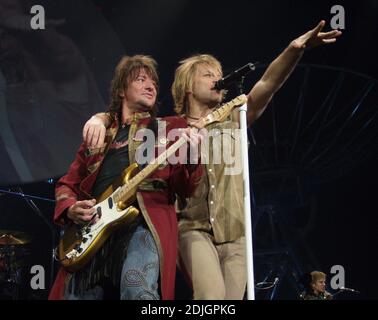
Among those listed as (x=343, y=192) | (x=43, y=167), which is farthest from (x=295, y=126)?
(x=43, y=167)

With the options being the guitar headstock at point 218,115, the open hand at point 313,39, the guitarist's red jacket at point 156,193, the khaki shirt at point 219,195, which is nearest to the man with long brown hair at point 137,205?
the guitarist's red jacket at point 156,193

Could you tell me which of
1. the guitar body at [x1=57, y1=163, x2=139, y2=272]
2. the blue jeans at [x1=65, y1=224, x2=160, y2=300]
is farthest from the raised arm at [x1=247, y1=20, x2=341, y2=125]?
the blue jeans at [x1=65, y1=224, x2=160, y2=300]

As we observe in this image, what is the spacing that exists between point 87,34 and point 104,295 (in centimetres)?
331

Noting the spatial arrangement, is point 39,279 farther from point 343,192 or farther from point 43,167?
point 343,192

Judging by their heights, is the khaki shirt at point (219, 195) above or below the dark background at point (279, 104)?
below

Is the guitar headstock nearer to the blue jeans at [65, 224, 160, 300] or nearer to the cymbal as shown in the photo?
the blue jeans at [65, 224, 160, 300]

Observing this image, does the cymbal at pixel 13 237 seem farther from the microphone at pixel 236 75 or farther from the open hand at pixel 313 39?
the open hand at pixel 313 39

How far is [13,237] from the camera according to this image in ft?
19.1

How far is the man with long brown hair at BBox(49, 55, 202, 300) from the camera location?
298 cm

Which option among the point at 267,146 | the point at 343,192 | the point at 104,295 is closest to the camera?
the point at 104,295

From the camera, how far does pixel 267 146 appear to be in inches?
217

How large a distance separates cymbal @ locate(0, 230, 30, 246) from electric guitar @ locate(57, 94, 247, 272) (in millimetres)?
2677

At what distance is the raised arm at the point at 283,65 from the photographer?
10.6ft

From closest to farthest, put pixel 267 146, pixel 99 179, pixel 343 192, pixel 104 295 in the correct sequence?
pixel 104 295
pixel 99 179
pixel 267 146
pixel 343 192
